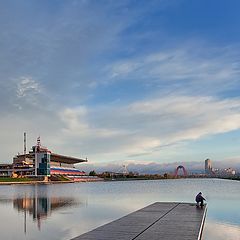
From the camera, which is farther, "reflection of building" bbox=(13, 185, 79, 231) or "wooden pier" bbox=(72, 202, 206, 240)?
"reflection of building" bbox=(13, 185, 79, 231)

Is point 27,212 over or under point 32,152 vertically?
under

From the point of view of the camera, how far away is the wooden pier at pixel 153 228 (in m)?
18.2

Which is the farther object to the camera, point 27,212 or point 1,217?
point 27,212

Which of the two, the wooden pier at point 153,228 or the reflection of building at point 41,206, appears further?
the reflection of building at point 41,206

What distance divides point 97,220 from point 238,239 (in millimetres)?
11071

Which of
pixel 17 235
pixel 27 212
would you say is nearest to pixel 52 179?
pixel 27 212

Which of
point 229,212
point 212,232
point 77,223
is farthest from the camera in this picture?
point 229,212

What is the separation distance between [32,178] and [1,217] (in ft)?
526

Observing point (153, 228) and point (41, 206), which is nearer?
point (153, 228)

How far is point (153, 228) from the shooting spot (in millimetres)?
20953

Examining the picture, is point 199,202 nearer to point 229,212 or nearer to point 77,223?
point 229,212

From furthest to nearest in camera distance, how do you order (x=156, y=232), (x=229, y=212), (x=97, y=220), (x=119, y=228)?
(x=229, y=212) → (x=97, y=220) → (x=119, y=228) → (x=156, y=232)

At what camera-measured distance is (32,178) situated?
612ft

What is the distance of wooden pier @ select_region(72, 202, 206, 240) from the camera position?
59.9ft
